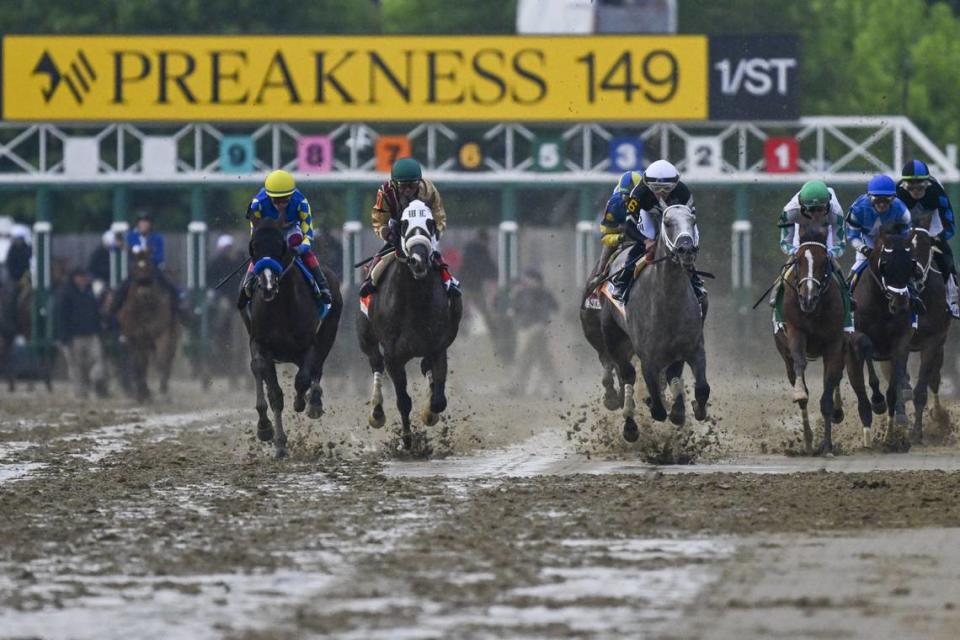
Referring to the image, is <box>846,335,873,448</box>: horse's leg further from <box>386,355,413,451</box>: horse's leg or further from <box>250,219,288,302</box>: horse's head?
<box>250,219,288,302</box>: horse's head

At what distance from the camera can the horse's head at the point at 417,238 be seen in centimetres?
1700

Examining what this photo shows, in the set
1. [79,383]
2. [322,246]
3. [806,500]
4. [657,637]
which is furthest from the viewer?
[79,383]

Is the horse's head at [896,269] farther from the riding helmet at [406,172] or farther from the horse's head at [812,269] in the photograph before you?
the riding helmet at [406,172]

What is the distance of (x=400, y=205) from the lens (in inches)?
709

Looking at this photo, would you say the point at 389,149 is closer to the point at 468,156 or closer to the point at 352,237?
the point at 468,156

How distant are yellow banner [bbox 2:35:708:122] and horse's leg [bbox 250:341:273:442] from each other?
16649mm

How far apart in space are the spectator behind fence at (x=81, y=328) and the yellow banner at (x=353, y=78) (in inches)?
145

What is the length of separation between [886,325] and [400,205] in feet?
12.6

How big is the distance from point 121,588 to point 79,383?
22.0 m

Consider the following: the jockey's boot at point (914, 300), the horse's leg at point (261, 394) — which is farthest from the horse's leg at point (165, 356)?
the jockey's boot at point (914, 300)

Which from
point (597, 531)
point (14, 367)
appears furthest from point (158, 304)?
point (597, 531)

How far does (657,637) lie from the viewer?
341 inches

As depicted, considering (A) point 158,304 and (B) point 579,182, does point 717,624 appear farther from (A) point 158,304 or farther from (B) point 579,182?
(B) point 579,182

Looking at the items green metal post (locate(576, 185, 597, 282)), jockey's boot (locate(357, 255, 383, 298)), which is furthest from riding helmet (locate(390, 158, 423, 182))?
green metal post (locate(576, 185, 597, 282))
